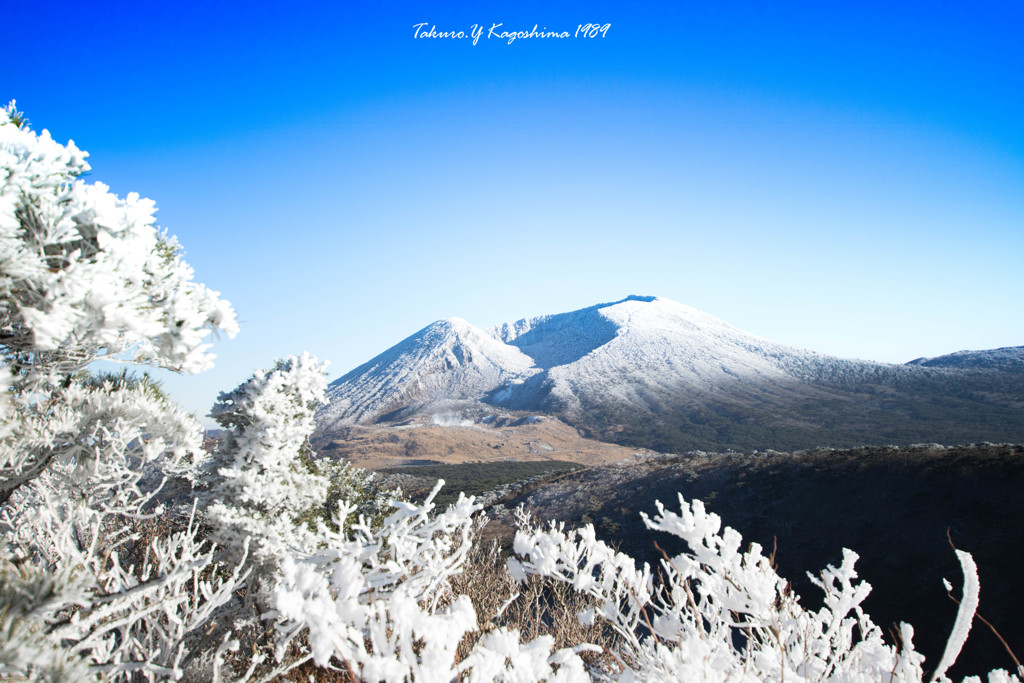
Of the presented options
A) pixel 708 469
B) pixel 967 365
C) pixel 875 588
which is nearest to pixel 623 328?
pixel 967 365

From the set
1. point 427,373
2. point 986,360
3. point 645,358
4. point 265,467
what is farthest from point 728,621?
point 427,373

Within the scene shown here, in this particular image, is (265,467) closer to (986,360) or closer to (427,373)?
(986,360)

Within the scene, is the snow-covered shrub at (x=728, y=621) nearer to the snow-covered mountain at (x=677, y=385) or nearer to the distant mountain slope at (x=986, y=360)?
the snow-covered mountain at (x=677, y=385)

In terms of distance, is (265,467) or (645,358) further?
(645,358)

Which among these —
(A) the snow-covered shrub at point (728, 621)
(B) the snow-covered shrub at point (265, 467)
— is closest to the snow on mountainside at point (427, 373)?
(B) the snow-covered shrub at point (265, 467)

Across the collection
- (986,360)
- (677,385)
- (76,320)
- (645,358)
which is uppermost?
(76,320)

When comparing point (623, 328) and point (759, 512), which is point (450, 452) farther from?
point (623, 328)
